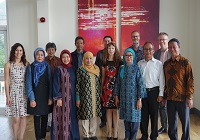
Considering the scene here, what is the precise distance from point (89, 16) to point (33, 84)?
2253 mm

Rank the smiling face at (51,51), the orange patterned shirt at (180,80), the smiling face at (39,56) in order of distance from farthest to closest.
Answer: the smiling face at (51,51) → the smiling face at (39,56) → the orange patterned shirt at (180,80)

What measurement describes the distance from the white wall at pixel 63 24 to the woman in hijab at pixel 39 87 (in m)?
1.74

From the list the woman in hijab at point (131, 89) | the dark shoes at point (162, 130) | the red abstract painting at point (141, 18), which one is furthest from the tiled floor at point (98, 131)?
the red abstract painting at point (141, 18)

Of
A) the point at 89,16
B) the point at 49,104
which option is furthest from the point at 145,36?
the point at 49,104

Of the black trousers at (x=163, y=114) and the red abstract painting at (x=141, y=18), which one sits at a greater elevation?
the red abstract painting at (x=141, y=18)

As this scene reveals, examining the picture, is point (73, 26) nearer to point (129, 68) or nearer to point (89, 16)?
point (89, 16)

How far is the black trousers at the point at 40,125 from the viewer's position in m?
3.20

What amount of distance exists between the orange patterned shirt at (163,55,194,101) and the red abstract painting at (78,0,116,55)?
218 cm

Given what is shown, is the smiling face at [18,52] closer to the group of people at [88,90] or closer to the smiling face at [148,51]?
the group of people at [88,90]

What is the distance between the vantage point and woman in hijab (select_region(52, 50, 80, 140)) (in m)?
3.04

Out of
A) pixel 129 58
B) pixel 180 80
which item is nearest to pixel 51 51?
pixel 129 58

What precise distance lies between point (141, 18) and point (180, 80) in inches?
89.5

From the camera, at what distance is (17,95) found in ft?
10.2

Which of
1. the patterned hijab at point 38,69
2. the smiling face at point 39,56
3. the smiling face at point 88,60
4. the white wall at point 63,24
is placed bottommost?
the patterned hijab at point 38,69
